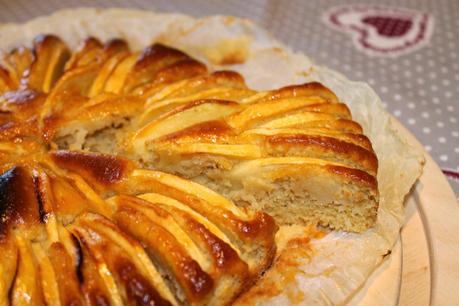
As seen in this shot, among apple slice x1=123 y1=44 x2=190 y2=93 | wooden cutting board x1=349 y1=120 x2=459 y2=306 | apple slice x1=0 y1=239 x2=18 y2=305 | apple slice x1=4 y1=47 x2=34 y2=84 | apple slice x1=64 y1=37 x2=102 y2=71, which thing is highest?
apple slice x1=4 y1=47 x2=34 y2=84

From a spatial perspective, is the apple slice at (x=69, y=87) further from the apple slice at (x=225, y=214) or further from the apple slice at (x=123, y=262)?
the apple slice at (x=123, y=262)

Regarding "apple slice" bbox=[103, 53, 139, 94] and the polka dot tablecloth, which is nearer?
"apple slice" bbox=[103, 53, 139, 94]

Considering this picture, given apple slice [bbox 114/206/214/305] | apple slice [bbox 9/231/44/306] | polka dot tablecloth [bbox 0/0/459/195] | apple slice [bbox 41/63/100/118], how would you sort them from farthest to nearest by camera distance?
1. polka dot tablecloth [bbox 0/0/459/195]
2. apple slice [bbox 41/63/100/118]
3. apple slice [bbox 114/206/214/305]
4. apple slice [bbox 9/231/44/306]

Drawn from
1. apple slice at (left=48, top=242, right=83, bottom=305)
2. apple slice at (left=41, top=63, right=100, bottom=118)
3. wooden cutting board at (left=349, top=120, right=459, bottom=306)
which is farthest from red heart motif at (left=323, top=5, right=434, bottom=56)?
apple slice at (left=48, top=242, right=83, bottom=305)

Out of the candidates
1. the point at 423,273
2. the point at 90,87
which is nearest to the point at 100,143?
the point at 90,87

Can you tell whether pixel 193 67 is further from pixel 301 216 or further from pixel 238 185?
pixel 301 216

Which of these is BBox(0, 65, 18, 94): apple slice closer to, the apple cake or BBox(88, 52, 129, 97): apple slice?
the apple cake

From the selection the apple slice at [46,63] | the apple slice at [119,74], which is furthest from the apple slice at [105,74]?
the apple slice at [46,63]
